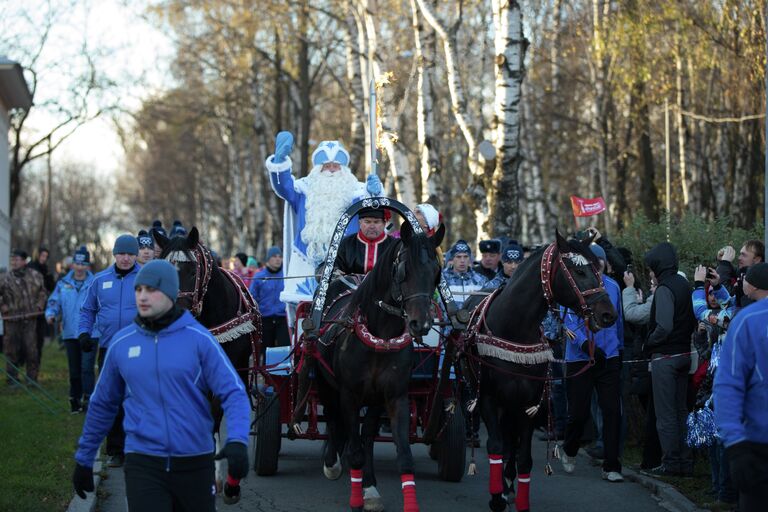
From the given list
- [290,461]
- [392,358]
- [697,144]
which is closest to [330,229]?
[290,461]

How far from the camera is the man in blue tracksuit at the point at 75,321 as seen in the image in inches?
600

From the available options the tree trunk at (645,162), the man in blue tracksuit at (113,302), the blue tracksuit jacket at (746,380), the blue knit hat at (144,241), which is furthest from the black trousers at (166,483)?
the tree trunk at (645,162)

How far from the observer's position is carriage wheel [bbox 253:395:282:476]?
1055cm

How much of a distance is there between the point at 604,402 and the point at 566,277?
2435 millimetres

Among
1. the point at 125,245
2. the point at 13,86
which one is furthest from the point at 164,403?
the point at 13,86

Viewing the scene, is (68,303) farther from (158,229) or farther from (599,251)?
(599,251)

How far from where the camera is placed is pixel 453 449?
34.5 ft

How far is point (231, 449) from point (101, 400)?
839 mm

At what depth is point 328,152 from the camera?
12.1 metres

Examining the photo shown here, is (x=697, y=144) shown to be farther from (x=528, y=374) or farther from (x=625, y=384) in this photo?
(x=528, y=374)

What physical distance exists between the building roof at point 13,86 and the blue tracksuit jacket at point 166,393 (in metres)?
31.0

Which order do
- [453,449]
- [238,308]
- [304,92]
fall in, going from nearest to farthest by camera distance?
[238,308], [453,449], [304,92]

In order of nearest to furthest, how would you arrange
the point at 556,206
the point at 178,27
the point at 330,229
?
the point at 330,229, the point at 178,27, the point at 556,206

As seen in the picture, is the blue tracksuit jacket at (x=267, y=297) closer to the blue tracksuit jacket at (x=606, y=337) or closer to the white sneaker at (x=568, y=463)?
the white sneaker at (x=568, y=463)
